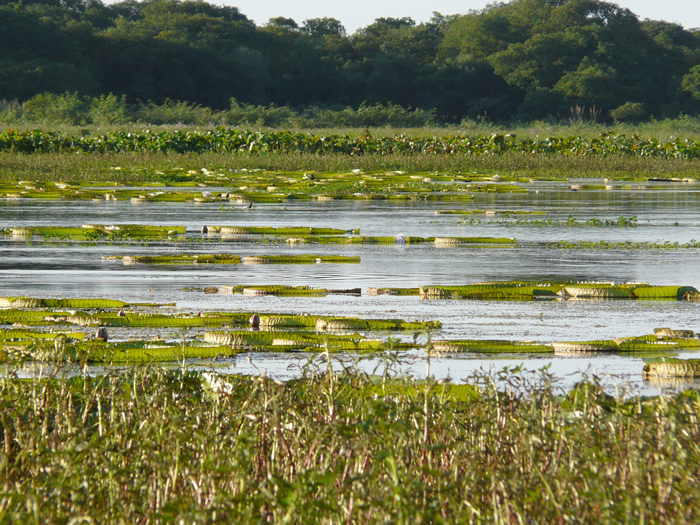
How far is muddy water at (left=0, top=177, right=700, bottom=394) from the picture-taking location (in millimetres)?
6227

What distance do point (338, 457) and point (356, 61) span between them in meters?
87.2

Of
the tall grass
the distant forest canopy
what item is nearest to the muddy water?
the tall grass

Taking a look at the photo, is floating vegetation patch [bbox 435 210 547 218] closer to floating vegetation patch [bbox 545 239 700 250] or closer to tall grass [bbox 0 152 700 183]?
floating vegetation patch [bbox 545 239 700 250]

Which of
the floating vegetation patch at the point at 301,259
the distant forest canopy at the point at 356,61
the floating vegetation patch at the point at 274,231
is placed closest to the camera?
the floating vegetation patch at the point at 301,259

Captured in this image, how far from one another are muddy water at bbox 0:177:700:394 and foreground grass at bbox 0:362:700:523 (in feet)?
0.84

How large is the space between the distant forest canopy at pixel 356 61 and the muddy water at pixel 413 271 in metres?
58.1

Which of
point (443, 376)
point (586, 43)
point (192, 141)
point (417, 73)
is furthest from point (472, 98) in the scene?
point (443, 376)

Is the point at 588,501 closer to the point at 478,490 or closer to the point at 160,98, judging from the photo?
the point at 478,490

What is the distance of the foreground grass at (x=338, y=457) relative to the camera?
3.22 metres

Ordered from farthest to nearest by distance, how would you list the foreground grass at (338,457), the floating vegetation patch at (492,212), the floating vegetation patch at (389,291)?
1. the floating vegetation patch at (492,212)
2. the floating vegetation patch at (389,291)
3. the foreground grass at (338,457)

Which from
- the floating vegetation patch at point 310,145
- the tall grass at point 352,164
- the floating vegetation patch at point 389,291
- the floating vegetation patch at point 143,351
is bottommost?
the tall grass at point 352,164

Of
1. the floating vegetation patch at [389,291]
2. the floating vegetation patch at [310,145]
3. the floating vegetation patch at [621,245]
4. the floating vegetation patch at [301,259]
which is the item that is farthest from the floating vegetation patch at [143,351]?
the floating vegetation patch at [310,145]

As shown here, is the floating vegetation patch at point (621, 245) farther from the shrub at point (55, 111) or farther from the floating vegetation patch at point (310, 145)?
the shrub at point (55, 111)

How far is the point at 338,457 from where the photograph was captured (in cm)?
371
